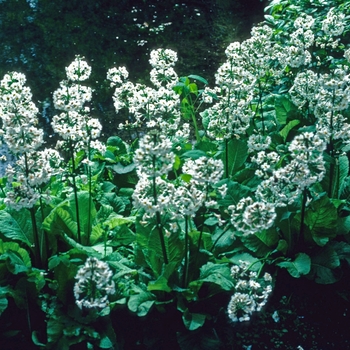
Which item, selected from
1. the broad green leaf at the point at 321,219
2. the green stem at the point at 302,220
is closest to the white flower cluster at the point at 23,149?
the green stem at the point at 302,220

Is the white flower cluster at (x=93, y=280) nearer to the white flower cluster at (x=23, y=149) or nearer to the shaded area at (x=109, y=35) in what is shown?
the white flower cluster at (x=23, y=149)

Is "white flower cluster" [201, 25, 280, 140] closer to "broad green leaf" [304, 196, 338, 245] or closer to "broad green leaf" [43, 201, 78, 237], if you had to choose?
"broad green leaf" [304, 196, 338, 245]

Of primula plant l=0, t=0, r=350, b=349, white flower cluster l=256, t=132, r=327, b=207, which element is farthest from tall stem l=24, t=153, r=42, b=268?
white flower cluster l=256, t=132, r=327, b=207

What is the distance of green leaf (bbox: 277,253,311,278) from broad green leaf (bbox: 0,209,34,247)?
1.43 m

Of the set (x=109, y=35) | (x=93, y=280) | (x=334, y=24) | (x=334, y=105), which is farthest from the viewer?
(x=109, y=35)

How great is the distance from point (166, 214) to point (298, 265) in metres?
0.79

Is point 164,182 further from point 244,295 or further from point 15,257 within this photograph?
point 15,257

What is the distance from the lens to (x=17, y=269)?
8.97 ft

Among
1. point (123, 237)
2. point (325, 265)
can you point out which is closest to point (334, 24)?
point (325, 265)

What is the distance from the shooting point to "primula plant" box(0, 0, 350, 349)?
2.58 m

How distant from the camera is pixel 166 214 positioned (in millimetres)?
2857

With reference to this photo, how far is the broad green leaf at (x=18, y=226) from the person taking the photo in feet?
10.1

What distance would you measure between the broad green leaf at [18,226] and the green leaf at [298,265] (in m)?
1.43

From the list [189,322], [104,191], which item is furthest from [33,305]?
[104,191]
